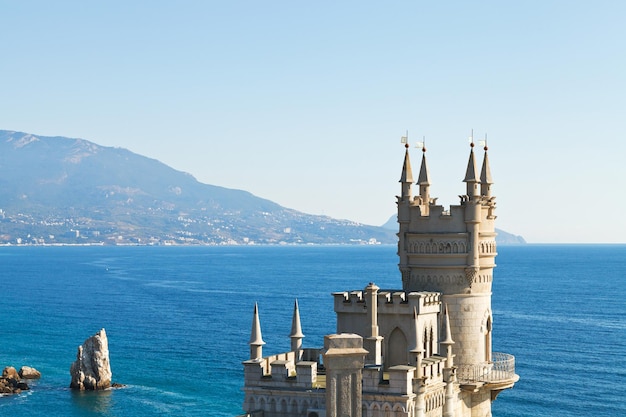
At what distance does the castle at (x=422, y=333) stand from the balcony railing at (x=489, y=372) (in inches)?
1.7

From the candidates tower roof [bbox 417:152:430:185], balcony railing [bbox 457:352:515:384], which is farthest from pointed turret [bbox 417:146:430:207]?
balcony railing [bbox 457:352:515:384]

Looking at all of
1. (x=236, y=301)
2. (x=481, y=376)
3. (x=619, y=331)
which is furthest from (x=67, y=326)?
(x=481, y=376)

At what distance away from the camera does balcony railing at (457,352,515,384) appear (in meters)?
39.3

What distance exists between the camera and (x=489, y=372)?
39781 mm

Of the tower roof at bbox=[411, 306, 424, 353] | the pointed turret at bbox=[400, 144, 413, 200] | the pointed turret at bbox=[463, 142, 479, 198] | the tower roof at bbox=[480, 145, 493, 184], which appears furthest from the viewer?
the tower roof at bbox=[480, 145, 493, 184]

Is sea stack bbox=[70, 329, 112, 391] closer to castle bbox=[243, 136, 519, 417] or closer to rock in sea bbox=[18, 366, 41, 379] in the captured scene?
rock in sea bbox=[18, 366, 41, 379]

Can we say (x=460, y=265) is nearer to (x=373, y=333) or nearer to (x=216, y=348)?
(x=373, y=333)

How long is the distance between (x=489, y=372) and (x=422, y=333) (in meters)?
4.59

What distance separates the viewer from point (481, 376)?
39.5 m

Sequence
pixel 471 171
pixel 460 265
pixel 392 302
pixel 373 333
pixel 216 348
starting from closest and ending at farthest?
pixel 373 333 < pixel 392 302 < pixel 460 265 < pixel 471 171 < pixel 216 348

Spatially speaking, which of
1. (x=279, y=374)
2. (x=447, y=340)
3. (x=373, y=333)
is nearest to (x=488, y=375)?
(x=447, y=340)

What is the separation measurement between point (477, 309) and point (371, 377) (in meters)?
7.72

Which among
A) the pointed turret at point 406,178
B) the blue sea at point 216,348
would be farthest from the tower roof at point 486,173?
the blue sea at point 216,348

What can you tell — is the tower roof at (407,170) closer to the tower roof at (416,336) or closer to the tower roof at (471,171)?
the tower roof at (471,171)
